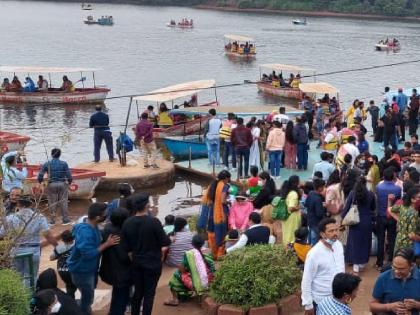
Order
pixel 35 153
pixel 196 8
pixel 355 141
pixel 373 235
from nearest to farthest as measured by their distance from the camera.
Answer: pixel 373 235 → pixel 355 141 → pixel 35 153 → pixel 196 8

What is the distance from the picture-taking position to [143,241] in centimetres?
748

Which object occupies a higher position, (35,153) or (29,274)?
(29,274)

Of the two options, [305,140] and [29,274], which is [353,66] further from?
[29,274]

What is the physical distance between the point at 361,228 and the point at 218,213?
209cm

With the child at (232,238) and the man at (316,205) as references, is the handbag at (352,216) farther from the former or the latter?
the child at (232,238)

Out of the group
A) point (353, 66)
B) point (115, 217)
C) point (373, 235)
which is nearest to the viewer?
point (115, 217)

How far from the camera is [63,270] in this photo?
26.4 feet

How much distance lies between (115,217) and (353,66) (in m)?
48.6

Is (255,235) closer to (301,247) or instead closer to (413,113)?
(301,247)

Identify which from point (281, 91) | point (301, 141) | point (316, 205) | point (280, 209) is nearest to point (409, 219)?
point (316, 205)

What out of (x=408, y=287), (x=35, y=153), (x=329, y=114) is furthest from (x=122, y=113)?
(x=408, y=287)

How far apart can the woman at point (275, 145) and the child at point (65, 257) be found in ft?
28.3

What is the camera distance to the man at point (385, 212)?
9.77 meters


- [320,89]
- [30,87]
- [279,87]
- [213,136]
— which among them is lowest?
[279,87]
